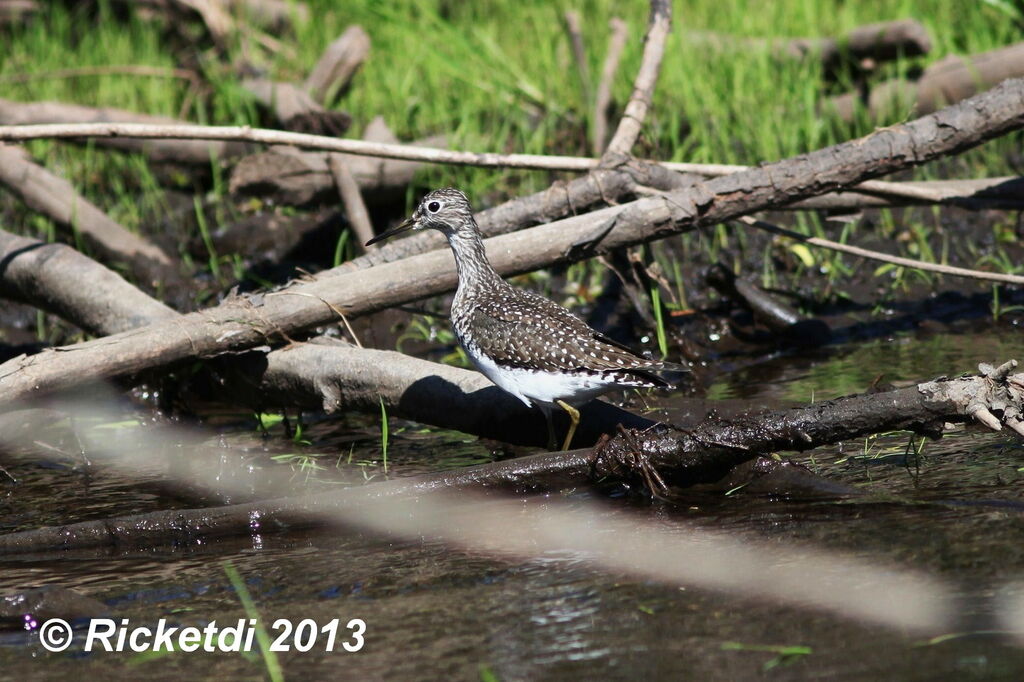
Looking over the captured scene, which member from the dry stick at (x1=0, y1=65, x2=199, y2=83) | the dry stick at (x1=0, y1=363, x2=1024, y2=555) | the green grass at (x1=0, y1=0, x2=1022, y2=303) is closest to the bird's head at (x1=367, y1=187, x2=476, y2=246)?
the dry stick at (x1=0, y1=363, x2=1024, y2=555)

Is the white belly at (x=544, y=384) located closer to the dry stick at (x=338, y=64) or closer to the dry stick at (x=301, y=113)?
the dry stick at (x=301, y=113)

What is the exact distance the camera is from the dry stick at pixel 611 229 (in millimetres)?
6043

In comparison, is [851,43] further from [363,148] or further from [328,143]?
[328,143]

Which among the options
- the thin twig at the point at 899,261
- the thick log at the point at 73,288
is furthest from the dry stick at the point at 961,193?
the thick log at the point at 73,288

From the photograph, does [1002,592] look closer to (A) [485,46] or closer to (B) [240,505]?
(B) [240,505]

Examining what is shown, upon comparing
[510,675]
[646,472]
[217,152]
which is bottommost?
[510,675]

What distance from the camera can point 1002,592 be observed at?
12.7ft

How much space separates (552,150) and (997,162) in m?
3.55

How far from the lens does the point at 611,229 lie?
243 inches

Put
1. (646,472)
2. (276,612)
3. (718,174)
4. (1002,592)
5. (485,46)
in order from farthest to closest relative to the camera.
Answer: (485,46) → (718,174) → (646,472) → (276,612) → (1002,592)

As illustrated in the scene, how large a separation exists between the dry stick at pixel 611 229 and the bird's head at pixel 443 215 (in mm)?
275

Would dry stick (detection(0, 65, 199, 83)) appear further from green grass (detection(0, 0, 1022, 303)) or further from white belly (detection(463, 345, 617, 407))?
white belly (detection(463, 345, 617, 407))

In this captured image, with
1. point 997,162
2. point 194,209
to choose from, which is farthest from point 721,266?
point 194,209

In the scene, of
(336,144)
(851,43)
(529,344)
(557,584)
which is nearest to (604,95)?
(851,43)
